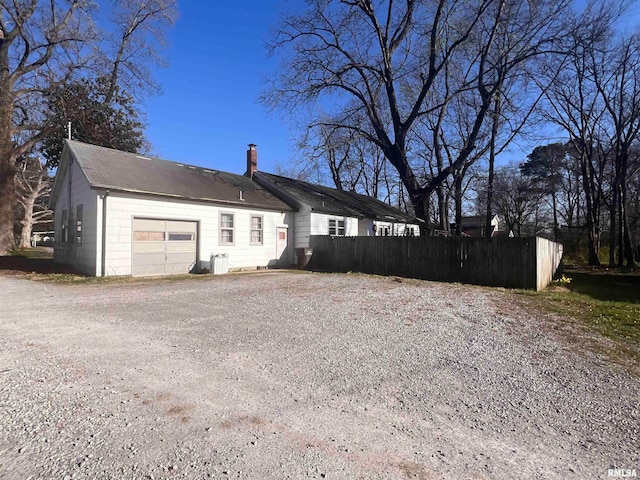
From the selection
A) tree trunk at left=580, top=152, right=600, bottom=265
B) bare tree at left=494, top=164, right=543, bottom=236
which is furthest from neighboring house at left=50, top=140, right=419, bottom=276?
bare tree at left=494, top=164, right=543, bottom=236

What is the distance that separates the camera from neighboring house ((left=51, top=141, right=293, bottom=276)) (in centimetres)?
1254

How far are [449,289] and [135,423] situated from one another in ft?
32.6

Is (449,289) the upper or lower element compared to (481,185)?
lower

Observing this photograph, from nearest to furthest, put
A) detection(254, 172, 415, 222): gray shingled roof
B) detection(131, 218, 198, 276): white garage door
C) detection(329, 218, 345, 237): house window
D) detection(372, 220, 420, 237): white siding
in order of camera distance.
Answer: detection(131, 218, 198, 276): white garage door, detection(254, 172, 415, 222): gray shingled roof, detection(329, 218, 345, 237): house window, detection(372, 220, 420, 237): white siding

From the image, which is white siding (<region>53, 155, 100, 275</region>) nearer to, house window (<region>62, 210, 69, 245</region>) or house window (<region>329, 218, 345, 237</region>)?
house window (<region>62, 210, 69, 245</region>)

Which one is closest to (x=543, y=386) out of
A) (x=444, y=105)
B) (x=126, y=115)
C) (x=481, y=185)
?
(x=444, y=105)

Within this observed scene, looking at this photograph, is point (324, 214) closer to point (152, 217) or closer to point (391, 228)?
point (391, 228)

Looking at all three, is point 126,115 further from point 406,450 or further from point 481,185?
point 406,450

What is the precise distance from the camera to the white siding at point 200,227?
12.5 m

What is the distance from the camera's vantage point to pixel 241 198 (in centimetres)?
1695

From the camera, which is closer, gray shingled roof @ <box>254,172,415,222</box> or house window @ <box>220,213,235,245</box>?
house window @ <box>220,213,235,245</box>

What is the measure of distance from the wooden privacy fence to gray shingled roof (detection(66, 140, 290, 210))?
386 cm

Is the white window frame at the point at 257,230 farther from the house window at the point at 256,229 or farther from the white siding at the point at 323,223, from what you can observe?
the white siding at the point at 323,223

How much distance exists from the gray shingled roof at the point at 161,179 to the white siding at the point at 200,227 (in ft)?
1.21
